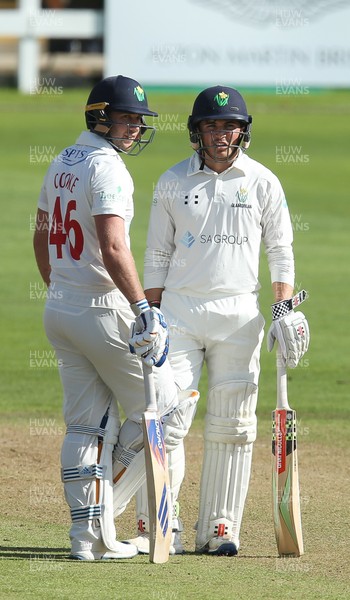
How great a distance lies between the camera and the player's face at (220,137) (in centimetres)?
595

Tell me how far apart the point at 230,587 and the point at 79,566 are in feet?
2.36

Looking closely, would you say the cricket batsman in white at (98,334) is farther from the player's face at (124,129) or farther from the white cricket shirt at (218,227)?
the white cricket shirt at (218,227)

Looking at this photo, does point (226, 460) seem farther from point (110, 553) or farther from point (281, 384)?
point (110, 553)

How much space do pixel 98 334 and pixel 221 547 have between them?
1.19 metres

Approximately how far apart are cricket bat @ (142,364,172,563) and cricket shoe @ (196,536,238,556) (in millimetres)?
425

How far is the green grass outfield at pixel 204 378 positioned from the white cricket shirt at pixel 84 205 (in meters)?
1.27

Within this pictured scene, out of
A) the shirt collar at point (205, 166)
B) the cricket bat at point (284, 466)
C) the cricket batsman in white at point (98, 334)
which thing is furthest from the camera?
the shirt collar at point (205, 166)

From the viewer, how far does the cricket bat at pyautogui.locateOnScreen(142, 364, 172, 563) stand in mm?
5406

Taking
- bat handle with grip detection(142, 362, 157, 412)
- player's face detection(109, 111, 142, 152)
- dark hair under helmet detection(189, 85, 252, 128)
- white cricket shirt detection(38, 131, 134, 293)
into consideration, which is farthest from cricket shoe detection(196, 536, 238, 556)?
dark hair under helmet detection(189, 85, 252, 128)

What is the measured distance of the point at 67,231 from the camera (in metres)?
5.59

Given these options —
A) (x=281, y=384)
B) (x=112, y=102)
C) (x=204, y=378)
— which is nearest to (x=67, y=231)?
(x=112, y=102)

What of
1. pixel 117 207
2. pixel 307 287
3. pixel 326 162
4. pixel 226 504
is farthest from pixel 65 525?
pixel 326 162

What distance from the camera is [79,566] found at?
5.43 metres

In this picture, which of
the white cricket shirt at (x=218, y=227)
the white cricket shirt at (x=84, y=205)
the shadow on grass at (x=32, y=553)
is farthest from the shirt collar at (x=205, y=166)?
the shadow on grass at (x=32, y=553)
